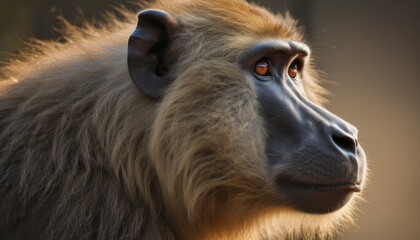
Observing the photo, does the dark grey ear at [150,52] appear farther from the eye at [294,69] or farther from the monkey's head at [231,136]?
the eye at [294,69]

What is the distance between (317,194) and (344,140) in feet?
1.06

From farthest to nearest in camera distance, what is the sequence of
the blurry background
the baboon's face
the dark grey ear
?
the blurry background
the dark grey ear
the baboon's face

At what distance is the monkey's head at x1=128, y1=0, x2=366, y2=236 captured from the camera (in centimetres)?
Answer: 452

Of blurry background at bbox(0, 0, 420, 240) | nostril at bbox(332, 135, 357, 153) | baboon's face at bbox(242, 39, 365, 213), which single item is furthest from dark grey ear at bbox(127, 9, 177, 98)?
blurry background at bbox(0, 0, 420, 240)

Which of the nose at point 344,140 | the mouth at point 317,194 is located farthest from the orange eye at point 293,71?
the mouth at point 317,194

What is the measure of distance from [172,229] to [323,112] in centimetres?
107

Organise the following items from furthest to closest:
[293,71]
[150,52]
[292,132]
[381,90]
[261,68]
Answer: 1. [381,90]
2. [293,71]
3. [261,68]
4. [150,52]
5. [292,132]

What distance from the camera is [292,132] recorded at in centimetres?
458

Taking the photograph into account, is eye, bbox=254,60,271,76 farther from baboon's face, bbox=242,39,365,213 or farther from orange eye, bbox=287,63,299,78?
orange eye, bbox=287,63,299,78

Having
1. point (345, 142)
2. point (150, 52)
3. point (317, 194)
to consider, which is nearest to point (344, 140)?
point (345, 142)

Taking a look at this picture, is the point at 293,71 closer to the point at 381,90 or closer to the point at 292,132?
the point at 292,132

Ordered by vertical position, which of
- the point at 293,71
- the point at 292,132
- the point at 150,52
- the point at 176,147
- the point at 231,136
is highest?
the point at 293,71

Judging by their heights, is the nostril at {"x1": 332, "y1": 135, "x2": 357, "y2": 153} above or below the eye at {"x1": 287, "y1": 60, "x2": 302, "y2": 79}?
below

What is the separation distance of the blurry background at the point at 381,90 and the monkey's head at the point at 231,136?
13.7 feet
